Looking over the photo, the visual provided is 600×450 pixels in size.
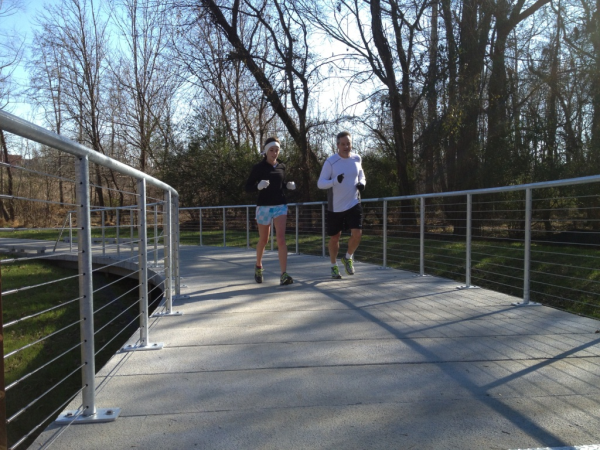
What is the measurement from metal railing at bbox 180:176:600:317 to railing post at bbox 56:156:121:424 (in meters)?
3.03

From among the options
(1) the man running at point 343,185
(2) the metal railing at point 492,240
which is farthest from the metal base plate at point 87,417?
(1) the man running at point 343,185

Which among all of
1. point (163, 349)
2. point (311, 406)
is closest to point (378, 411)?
point (311, 406)

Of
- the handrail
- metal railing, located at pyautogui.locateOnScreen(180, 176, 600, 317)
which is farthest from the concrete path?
metal railing, located at pyautogui.locateOnScreen(180, 176, 600, 317)

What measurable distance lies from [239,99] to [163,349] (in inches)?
786

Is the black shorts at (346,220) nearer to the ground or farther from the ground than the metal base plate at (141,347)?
farther from the ground

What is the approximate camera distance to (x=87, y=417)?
2014 millimetres

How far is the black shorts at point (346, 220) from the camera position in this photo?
5.50m

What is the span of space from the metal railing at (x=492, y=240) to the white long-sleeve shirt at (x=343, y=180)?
2.71ft

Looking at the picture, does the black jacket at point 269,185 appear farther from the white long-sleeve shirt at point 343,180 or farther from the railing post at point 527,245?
the railing post at point 527,245

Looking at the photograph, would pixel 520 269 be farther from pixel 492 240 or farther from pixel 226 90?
pixel 226 90

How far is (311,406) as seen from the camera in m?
2.14

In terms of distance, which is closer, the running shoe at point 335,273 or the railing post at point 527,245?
the railing post at point 527,245

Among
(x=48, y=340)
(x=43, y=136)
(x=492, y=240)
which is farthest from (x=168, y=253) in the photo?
(x=492, y=240)

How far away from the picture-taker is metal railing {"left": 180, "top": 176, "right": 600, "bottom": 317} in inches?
226
